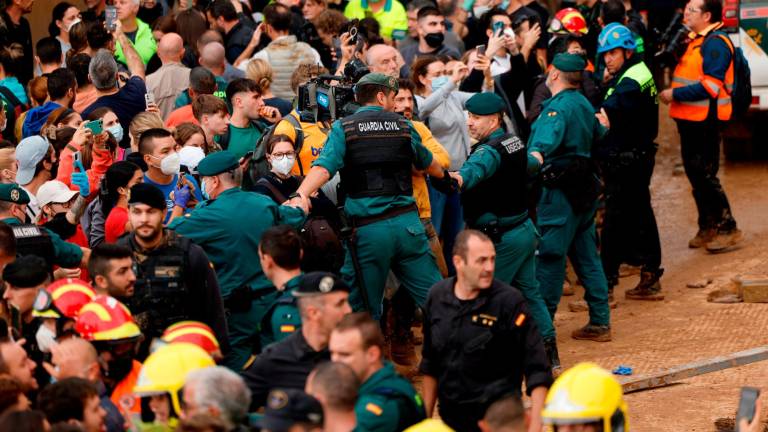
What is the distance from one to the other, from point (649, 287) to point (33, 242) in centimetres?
569

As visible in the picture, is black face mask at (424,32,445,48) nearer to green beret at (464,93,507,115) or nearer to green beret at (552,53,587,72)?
green beret at (552,53,587,72)

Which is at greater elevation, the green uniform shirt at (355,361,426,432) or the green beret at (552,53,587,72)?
the green beret at (552,53,587,72)

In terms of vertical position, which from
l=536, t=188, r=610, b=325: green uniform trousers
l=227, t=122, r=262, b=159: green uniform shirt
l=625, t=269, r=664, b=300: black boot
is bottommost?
l=625, t=269, r=664, b=300: black boot

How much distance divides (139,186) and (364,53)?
4809 millimetres

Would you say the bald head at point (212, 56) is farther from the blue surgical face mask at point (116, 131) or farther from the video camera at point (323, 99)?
the video camera at point (323, 99)

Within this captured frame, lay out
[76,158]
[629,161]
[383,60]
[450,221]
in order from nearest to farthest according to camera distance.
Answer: [76,158] → [383,60] → [450,221] → [629,161]

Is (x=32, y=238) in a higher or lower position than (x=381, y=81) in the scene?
lower

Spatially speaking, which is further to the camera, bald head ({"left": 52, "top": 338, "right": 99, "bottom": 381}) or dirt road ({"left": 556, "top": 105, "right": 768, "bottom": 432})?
dirt road ({"left": 556, "top": 105, "right": 768, "bottom": 432})

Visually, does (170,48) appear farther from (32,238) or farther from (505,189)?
(32,238)

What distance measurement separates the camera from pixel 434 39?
42.3 feet

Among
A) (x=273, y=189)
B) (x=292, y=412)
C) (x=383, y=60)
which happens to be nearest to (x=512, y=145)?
(x=273, y=189)

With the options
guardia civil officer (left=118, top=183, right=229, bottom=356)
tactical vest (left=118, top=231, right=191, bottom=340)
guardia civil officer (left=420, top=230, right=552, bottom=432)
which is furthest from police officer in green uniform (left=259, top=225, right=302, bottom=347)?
guardia civil officer (left=420, top=230, right=552, bottom=432)

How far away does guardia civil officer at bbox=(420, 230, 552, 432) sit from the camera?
6738 millimetres

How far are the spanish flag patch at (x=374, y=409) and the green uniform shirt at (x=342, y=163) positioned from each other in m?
2.75
